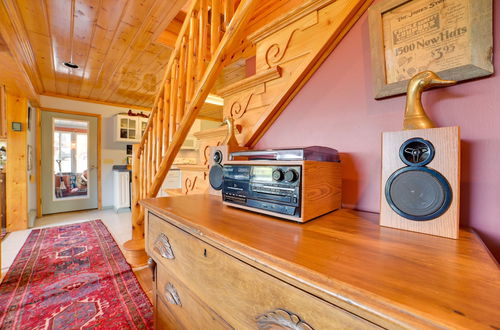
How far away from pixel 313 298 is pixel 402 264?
175 millimetres

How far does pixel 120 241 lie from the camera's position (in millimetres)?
2623

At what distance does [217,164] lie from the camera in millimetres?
1139

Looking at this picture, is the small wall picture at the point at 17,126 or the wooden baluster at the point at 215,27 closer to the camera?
the wooden baluster at the point at 215,27

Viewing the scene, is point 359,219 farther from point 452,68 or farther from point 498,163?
point 452,68

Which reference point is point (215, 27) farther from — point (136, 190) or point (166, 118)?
point (136, 190)

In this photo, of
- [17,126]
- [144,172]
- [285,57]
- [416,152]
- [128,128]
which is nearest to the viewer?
[416,152]

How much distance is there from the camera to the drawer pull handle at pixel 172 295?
0.80 metres

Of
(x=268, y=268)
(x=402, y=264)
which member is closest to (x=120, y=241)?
(x=268, y=268)

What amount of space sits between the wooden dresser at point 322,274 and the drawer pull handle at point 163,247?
2cm

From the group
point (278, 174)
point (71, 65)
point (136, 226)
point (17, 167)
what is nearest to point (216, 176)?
point (278, 174)

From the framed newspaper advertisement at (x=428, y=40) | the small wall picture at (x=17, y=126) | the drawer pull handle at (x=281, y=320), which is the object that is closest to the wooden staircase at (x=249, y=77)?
the framed newspaper advertisement at (x=428, y=40)

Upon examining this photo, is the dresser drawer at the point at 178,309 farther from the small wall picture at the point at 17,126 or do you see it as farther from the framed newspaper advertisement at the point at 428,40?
the small wall picture at the point at 17,126

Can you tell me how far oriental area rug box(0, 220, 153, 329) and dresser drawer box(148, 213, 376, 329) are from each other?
1038 millimetres

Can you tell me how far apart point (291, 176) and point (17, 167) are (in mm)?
4102
